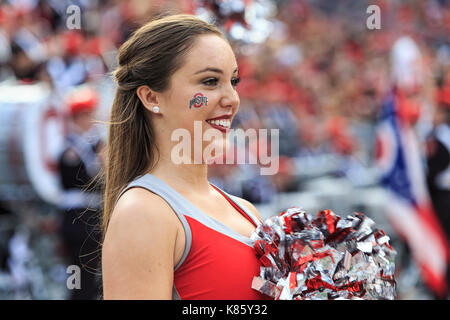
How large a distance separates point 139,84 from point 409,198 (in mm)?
4101

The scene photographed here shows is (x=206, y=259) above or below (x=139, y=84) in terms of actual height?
below

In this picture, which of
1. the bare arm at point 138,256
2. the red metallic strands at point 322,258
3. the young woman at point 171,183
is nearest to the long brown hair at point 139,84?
the young woman at point 171,183

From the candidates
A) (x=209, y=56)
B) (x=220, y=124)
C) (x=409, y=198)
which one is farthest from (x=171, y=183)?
(x=409, y=198)

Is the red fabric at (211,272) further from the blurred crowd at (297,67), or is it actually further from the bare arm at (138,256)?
the blurred crowd at (297,67)

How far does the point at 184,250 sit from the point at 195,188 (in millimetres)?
253

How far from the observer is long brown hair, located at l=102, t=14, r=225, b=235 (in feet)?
5.21

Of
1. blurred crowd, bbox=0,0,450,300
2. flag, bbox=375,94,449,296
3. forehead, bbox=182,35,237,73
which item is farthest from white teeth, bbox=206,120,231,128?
flag, bbox=375,94,449,296

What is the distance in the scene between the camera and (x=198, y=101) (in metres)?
1.55

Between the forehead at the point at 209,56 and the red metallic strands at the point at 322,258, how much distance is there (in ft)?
1.49

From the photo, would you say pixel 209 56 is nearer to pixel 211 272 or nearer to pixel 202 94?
pixel 202 94

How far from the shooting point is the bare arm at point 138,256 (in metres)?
1.33

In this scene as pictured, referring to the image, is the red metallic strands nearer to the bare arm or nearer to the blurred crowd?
the bare arm

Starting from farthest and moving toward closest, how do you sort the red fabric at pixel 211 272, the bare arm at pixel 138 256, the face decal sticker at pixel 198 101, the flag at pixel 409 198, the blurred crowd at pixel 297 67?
the flag at pixel 409 198, the blurred crowd at pixel 297 67, the face decal sticker at pixel 198 101, the red fabric at pixel 211 272, the bare arm at pixel 138 256

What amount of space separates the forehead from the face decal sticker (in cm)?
7
